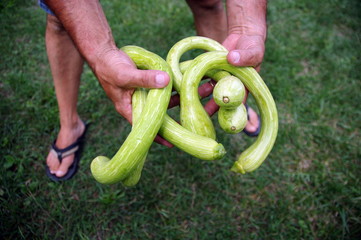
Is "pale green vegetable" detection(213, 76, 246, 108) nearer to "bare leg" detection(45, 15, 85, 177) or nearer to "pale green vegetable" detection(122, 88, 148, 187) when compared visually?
"pale green vegetable" detection(122, 88, 148, 187)

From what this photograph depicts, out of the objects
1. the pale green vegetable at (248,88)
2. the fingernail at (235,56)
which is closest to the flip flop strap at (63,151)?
the pale green vegetable at (248,88)

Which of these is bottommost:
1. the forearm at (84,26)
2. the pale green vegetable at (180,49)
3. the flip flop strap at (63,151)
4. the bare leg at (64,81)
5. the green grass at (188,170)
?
the green grass at (188,170)

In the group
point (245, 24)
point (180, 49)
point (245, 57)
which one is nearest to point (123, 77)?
point (180, 49)

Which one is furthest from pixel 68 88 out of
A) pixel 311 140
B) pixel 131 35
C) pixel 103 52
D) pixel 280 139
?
pixel 311 140

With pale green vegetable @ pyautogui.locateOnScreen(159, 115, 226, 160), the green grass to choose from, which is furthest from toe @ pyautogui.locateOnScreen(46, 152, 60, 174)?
pale green vegetable @ pyautogui.locateOnScreen(159, 115, 226, 160)

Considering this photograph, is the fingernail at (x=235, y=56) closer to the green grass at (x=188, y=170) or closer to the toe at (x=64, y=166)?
the green grass at (x=188, y=170)

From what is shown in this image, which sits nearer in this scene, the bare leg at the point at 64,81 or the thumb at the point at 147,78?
the thumb at the point at 147,78
